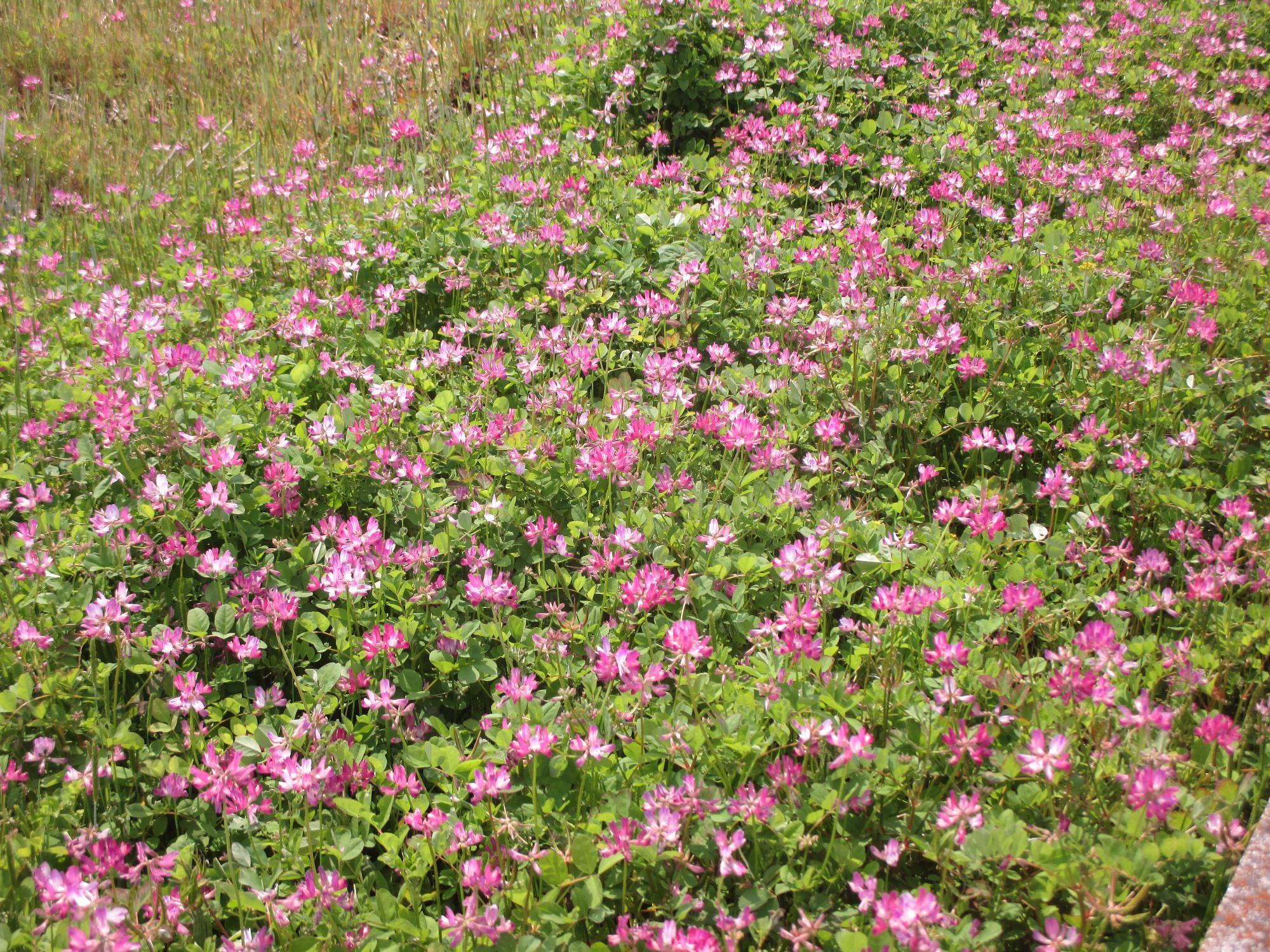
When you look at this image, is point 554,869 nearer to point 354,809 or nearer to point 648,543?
point 354,809

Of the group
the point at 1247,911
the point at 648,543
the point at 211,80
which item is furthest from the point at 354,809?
the point at 211,80

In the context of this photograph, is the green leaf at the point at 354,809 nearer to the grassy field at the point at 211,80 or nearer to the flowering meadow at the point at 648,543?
the flowering meadow at the point at 648,543

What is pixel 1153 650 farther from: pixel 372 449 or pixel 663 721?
pixel 372 449

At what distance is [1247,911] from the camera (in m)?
1.75

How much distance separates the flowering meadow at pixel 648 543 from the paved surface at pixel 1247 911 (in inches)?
2.4

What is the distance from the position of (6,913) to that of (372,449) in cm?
156

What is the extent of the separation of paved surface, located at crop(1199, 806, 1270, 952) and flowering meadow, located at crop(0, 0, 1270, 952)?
61mm

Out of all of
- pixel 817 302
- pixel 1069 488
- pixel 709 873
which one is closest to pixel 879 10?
pixel 817 302

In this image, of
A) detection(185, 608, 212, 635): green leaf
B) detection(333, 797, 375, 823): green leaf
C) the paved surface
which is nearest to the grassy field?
detection(185, 608, 212, 635): green leaf

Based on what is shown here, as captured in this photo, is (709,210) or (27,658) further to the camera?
(709,210)

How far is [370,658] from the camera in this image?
98.3 inches

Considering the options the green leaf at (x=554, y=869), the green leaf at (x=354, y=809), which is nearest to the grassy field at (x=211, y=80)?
the green leaf at (x=354, y=809)

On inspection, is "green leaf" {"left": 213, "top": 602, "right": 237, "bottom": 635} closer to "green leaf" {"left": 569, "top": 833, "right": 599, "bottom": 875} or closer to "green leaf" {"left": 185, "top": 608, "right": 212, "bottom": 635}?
"green leaf" {"left": 185, "top": 608, "right": 212, "bottom": 635}

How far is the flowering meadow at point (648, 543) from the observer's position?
6.61 ft
